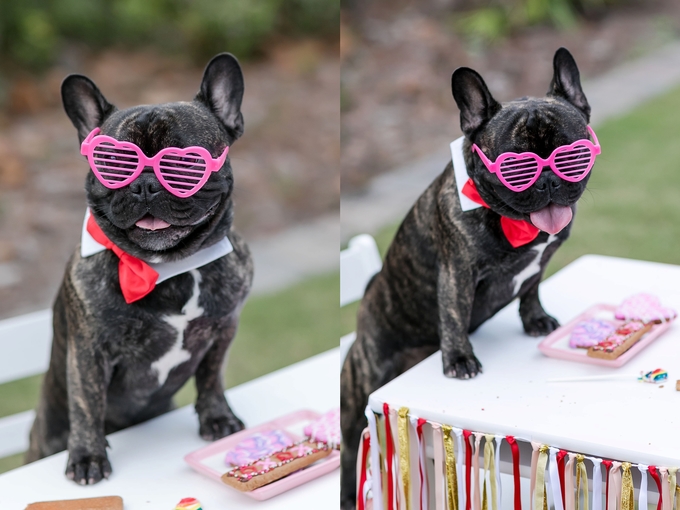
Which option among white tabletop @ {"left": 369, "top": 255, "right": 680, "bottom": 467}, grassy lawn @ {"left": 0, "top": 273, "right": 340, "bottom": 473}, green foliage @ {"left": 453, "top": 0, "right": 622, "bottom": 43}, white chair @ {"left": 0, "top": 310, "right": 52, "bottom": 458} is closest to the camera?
white tabletop @ {"left": 369, "top": 255, "right": 680, "bottom": 467}

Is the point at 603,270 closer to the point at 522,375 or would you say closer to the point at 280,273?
the point at 522,375

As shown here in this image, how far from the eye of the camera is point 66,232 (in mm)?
4492

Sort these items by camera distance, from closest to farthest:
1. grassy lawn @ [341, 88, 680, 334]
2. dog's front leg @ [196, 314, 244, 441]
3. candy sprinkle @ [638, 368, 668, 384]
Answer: candy sprinkle @ [638, 368, 668, 384]
dog's front leg @ [196, 314, 244, 441]
grassy lawn @ [341, 88, 680, 334]

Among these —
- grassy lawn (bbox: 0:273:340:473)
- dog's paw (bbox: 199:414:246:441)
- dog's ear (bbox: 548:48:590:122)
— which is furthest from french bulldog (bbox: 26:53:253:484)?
grassy lawn (bbox: 0:273:340:473)

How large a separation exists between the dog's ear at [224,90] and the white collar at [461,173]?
452mm

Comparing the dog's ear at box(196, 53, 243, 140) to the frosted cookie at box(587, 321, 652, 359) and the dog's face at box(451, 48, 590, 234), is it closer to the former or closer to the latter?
the dog's face at box(451, 48, 590, 234)

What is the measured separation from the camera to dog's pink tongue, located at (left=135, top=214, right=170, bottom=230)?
147 cm

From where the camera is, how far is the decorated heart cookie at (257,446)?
1.65 m

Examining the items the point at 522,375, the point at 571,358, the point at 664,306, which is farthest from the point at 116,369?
the point at 664,306

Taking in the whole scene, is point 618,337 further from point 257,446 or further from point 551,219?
point 257,446

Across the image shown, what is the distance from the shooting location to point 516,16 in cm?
572

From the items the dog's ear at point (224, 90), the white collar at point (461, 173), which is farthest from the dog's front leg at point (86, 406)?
the white collar at point (461, 173)

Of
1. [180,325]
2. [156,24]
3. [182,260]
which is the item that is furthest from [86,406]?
[156,24]

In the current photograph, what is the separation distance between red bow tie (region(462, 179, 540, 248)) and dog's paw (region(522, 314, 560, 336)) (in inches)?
13.3
